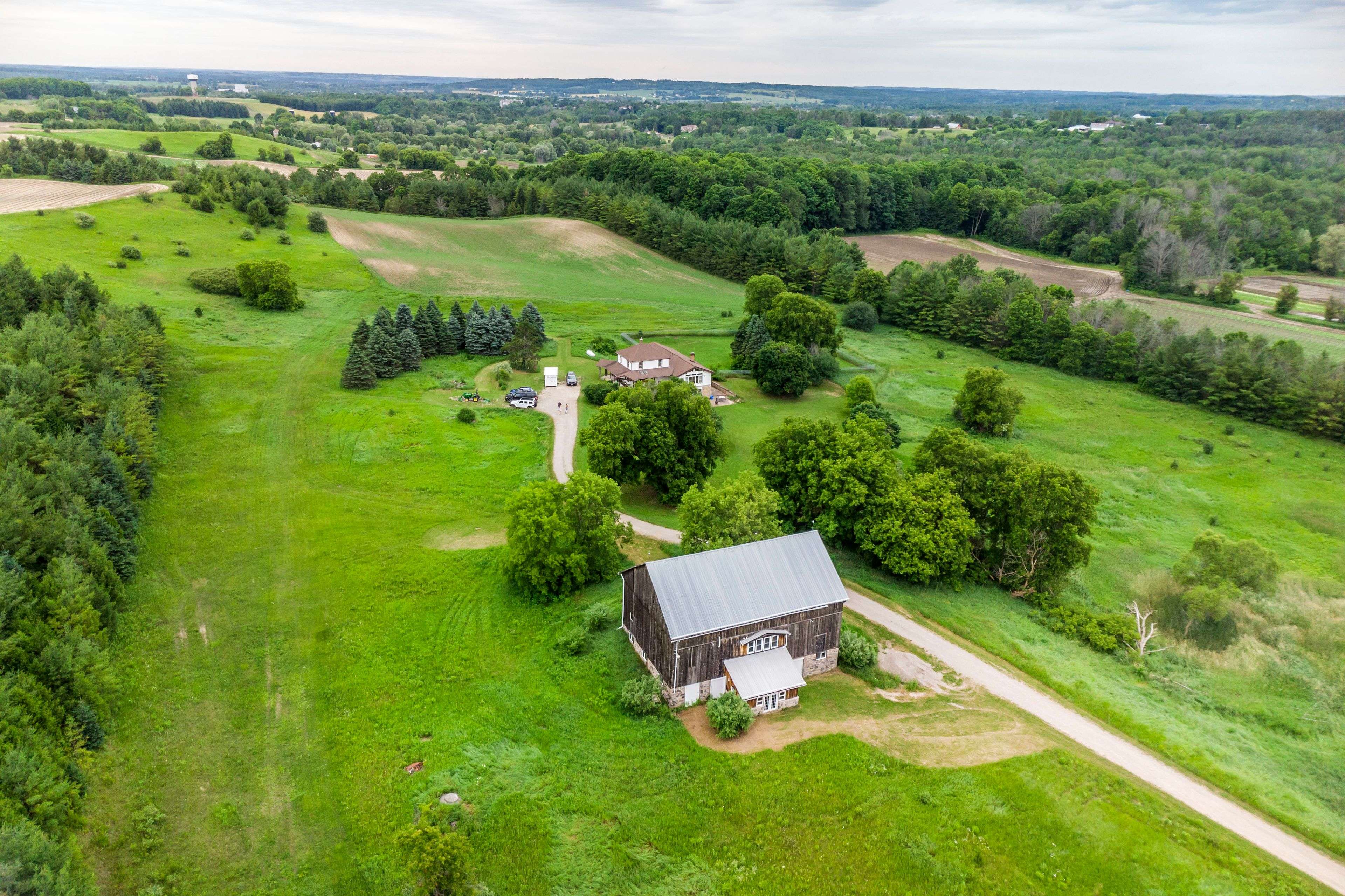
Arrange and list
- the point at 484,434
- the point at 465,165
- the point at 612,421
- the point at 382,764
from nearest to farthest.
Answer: the point at 382,764, the point at 612,421, the point at 484,434, the point at 465,165

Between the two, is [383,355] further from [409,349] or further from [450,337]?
[450,337]

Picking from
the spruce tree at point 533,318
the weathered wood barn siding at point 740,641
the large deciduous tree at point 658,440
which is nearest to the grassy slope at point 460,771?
the weathered wood barn siding at point 740,641

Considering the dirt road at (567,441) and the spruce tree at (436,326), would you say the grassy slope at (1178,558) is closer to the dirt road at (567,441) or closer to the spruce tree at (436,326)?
the dirt road at (567,441)

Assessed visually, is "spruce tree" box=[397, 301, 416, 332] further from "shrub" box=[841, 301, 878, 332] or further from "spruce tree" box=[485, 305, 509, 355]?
"shrub" box=[841, 301, 878, 332]

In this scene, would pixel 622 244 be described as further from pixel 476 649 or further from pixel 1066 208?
pixel 476 649

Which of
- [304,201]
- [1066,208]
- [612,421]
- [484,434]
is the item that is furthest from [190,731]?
[1066,208]

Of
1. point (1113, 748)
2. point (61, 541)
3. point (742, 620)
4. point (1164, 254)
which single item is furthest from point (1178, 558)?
point (1164, 254)

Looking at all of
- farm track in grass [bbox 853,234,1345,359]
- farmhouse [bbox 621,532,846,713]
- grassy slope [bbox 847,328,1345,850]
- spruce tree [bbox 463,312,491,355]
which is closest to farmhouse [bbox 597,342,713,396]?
spruce tree [bbox 463,312,491,355]
